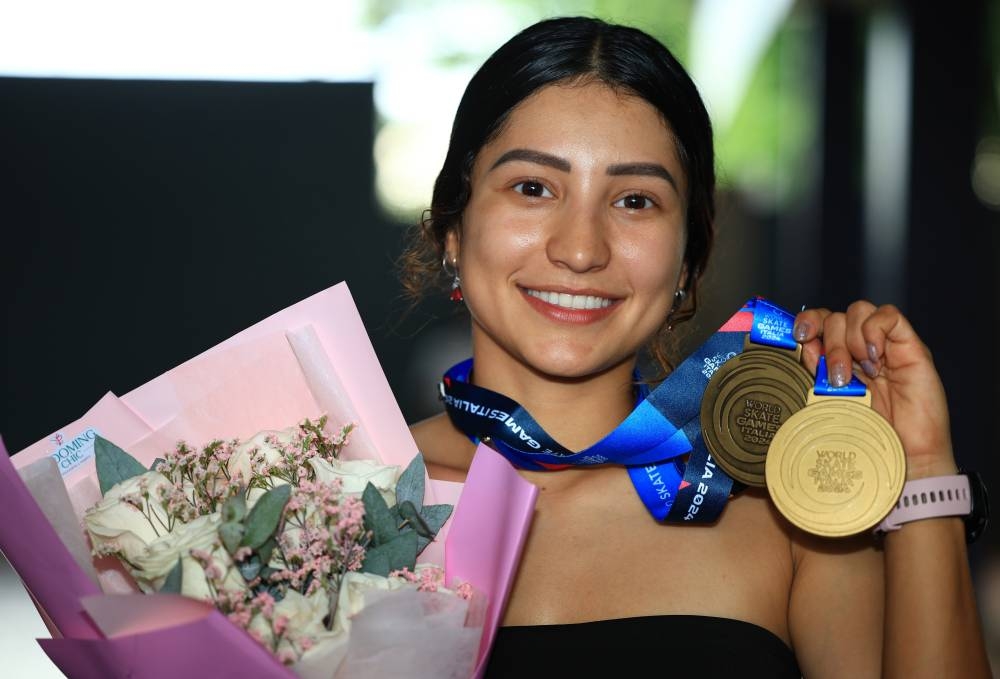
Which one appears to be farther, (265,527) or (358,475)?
(358,475)

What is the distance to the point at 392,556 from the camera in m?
1.30

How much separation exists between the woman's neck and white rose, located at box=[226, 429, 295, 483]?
26.4 inches

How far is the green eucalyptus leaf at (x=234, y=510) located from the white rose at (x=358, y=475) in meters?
0.12

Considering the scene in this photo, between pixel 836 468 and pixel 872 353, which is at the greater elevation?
pixel 872 353

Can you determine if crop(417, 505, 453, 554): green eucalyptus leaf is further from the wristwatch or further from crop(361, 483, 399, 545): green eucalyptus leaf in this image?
the wristwatch

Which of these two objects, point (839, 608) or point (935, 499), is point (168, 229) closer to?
point (839, 608)

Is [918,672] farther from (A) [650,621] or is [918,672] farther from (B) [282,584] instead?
(B) [282,584]

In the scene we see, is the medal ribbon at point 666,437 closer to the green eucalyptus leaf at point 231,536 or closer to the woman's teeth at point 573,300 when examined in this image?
the woman's teeth at point 573,300

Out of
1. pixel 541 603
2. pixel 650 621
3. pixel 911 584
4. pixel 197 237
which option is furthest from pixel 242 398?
pixel 197 237

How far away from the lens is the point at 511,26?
562 cm

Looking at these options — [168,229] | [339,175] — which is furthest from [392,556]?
[339,175]

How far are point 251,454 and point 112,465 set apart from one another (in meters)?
0.18

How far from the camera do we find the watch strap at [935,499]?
157 cm

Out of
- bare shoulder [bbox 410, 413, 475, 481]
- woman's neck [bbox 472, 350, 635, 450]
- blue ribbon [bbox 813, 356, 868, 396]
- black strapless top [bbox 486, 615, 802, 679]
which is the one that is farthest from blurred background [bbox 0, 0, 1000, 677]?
blue ribbon [bbox 813, 356, 868, 396]
